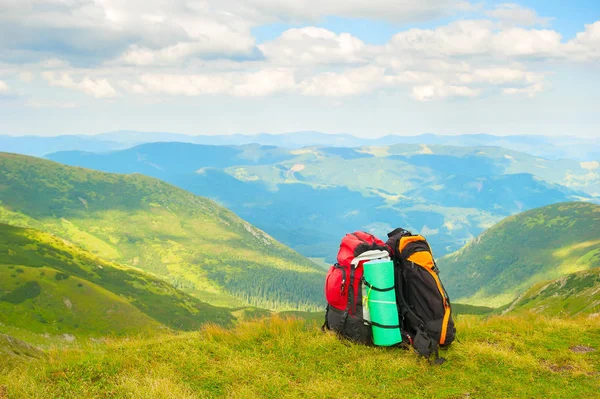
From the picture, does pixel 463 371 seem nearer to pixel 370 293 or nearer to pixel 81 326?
pixel 370 293

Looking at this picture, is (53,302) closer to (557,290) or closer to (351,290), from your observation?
(351,290)

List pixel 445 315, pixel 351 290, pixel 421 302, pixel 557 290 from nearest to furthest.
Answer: pixel 421 302, pixel 445 315, pixel 351 290, pixel 557 290

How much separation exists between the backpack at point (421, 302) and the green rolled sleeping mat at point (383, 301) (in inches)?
10.2

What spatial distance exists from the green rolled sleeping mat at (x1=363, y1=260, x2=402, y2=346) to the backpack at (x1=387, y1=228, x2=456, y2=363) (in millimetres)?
258

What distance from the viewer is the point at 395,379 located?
929 centimetres

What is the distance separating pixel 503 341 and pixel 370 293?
13.9 feet

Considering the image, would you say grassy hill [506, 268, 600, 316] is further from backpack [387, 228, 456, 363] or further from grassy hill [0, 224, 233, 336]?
backpack [387, 228, 456, 363]

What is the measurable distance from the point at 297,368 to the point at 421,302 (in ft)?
11.9

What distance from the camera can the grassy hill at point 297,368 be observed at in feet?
28.0

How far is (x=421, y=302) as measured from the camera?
1077cm

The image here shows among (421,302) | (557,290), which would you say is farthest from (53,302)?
(557,290)

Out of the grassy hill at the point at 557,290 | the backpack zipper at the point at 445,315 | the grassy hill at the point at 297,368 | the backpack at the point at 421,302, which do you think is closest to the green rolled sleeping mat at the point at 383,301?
the backpack at the point at 421,302

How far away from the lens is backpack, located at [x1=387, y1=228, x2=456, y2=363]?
10.7 meters

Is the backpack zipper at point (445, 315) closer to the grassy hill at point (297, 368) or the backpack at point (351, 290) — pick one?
the grassy hill at point (297, 368)
